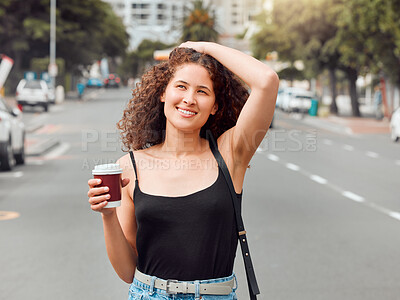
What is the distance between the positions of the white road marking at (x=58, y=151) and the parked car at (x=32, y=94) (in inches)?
730

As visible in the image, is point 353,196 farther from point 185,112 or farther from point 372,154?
point 185,112

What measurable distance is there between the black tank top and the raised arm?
9.2 inches

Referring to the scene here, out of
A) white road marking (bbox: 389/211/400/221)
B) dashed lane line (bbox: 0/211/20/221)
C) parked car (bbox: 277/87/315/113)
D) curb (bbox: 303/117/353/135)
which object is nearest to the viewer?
dashed lane line (bbox: 0/211/20/221)

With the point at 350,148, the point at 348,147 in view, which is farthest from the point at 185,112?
the point at 348,147

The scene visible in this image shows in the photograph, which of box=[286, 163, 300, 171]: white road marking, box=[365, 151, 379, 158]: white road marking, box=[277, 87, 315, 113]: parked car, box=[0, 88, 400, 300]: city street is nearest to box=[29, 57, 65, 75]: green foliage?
box=[277, 87, 315, 113]: parked car

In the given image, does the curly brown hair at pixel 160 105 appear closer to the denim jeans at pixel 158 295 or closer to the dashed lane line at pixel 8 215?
the denim jeans at pixel 158 295

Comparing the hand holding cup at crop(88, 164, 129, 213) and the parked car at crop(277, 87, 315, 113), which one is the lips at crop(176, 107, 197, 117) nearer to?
the hand holding cup at crop(88, 164, 129, 213)

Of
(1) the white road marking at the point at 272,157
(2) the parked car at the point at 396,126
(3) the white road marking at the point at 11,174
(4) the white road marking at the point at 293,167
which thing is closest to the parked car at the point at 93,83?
(2) the parked car at the point at 396,126

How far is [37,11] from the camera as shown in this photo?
59.8 metres

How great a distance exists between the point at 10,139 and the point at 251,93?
532 inches

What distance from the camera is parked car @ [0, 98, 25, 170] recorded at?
15412mm

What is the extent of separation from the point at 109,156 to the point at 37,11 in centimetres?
4361

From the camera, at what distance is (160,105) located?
10.8 ft

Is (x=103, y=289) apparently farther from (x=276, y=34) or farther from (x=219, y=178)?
(x=276, y=34)
